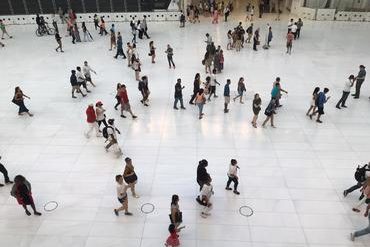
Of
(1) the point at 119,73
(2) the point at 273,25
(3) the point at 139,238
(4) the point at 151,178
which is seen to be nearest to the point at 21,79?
(1) the point at 119,73

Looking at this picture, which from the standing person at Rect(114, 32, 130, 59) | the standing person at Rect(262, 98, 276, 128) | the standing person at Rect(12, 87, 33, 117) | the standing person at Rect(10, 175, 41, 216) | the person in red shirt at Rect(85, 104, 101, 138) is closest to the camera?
the standing person at Rect(10, 175, 41, 216)

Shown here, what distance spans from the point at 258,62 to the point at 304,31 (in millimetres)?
7932

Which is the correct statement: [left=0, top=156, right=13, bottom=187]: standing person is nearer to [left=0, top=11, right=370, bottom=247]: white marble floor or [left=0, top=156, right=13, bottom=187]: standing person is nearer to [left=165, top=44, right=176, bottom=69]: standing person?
[left=0, top=11, right=370, bottom=247]: white marble floor

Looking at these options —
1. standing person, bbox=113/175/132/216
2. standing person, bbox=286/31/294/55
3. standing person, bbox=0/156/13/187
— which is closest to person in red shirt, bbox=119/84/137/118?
standing person, bbox=0/156/13/187

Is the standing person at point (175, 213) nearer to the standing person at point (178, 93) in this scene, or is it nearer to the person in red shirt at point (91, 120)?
the person in red shirt at point (91, 120)

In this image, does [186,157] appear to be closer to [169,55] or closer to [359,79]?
[169,55]

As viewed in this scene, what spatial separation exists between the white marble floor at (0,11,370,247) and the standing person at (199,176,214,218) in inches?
8.4

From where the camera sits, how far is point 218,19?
26.5m

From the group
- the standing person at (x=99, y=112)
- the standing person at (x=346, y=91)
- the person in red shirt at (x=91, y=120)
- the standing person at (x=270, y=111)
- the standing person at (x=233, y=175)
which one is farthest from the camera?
the standing person at (x=346, y=91)

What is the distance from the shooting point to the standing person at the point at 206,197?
26.5 feet

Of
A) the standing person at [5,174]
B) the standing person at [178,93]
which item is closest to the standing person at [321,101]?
the standing person at [178,93]

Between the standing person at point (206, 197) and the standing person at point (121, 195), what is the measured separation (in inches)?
72.1

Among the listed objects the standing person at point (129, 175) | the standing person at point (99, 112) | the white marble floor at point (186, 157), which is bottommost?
the white marble floor at point (186, 157)

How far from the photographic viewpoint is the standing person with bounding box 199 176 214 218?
26.5 feet
